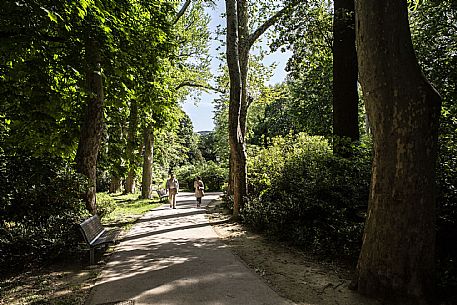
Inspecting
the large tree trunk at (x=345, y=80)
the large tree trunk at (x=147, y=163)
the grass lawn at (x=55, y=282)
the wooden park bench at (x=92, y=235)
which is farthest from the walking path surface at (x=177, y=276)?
the large tree trunk at (x=147, y=163)

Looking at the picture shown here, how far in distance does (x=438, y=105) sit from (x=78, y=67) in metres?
8.27

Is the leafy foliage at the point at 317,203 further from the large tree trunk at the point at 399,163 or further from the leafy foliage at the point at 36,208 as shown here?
the leafy foliage at the point at 36,208

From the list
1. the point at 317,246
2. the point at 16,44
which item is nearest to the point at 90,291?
the point at 317,246

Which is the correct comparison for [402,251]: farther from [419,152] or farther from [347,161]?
[347,161]

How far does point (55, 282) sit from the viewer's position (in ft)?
17.7

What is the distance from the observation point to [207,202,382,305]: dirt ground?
4.50 metres

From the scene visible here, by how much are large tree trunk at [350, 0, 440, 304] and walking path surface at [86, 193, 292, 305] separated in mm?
1653

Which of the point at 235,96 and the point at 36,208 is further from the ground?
the point at 235,96

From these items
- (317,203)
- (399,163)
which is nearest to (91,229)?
(317,203)

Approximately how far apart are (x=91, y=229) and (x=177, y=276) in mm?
2683

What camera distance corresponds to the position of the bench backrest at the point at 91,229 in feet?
20.4

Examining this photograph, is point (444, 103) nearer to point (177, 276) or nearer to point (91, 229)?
point (177, 276)

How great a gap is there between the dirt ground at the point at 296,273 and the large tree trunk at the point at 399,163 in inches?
18.5

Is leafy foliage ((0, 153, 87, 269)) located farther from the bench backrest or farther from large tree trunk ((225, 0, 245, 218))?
large tree trunk ((225, 0, 245, 218))
